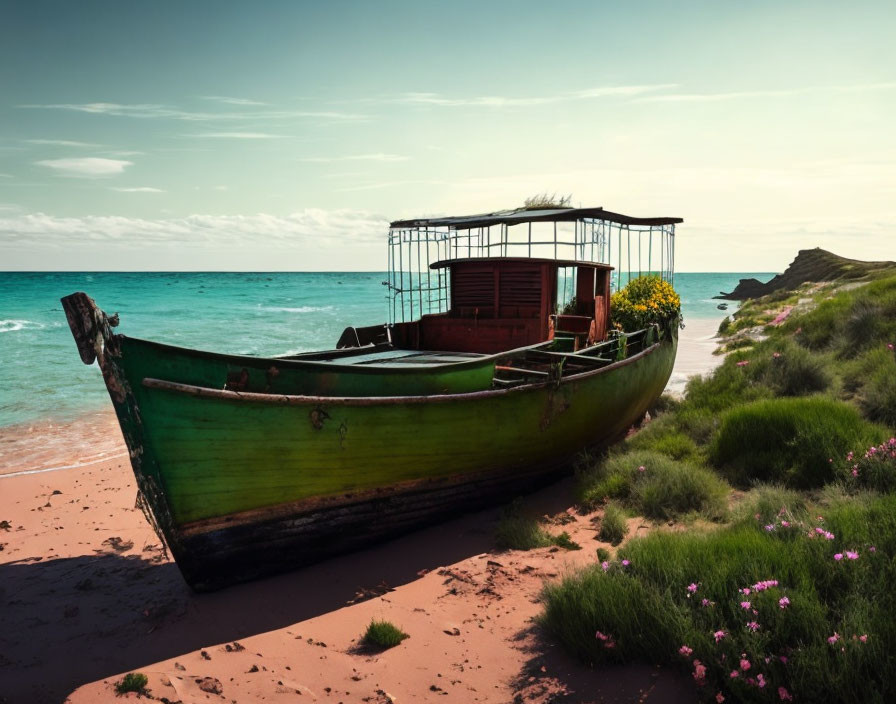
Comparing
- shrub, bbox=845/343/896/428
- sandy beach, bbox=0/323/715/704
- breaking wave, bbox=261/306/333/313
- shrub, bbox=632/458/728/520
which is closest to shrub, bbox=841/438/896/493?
shrub, bbox=632/458/728/520

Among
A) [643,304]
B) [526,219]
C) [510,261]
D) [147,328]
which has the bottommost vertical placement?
[147,328]

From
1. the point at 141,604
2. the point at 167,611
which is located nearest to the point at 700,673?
the point at 167,611

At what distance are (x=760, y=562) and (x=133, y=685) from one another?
14.8 feet

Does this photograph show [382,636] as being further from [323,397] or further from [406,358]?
[406,358]

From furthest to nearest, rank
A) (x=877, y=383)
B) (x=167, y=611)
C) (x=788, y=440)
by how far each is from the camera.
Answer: (x=877, y=383)
(x=788, y=440)
(x=167, y=611)

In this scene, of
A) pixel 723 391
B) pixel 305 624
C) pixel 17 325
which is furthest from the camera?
pixel 17 325

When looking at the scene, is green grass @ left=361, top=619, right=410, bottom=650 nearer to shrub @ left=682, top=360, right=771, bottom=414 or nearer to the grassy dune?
the grassy dune

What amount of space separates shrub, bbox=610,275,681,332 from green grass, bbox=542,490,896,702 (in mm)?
7294

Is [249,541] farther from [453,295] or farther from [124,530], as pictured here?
[453,295]

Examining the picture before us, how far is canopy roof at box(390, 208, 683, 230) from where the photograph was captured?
371 inches

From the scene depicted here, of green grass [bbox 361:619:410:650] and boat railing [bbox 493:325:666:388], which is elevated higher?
boat railing [bbox 493:325:666:388]

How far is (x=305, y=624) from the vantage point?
5.13 meters

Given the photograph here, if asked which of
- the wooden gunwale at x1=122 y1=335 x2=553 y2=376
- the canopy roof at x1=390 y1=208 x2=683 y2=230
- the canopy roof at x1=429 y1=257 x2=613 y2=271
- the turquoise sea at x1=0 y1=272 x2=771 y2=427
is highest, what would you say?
the canopy roof at x1=390 y1=208 x2=683 y2=230

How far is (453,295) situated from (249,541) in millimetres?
5835
